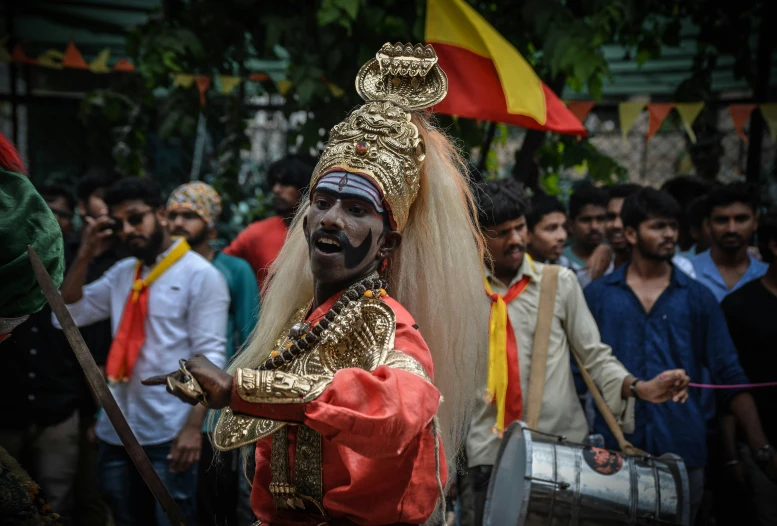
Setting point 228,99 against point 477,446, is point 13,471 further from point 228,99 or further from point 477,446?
point 228,99

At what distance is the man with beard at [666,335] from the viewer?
4977mm

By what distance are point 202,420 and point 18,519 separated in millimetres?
2386

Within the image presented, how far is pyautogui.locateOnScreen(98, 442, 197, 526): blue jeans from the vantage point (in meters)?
5.03

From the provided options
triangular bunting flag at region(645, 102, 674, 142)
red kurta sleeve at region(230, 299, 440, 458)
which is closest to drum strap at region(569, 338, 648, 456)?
red kurta sleeve at region(230, 299, 440, 458)

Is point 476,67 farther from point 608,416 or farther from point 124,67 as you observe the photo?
point 124,67

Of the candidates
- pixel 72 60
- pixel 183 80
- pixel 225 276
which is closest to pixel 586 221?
pixel 225 276

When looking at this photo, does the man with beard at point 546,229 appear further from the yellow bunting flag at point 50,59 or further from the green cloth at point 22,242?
the yellow bunting flag at point 50,59

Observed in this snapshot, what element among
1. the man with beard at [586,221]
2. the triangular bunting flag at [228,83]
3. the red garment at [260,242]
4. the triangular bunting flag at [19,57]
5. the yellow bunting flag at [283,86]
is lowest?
the red garment at [260,242]

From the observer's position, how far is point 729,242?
607 centimetres

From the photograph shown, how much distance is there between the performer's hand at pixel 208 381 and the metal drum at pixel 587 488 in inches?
89.0

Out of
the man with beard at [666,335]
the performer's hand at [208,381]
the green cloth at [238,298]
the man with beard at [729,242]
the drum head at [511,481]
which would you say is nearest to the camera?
the performer's hand at [208,381]

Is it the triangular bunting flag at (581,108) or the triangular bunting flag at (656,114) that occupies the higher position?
the triangular bunting flag at (581,108)

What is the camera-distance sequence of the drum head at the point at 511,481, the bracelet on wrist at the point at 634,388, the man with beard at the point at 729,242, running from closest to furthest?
the drum head at the point at 511,481, the bracelet on wrist at the point at 634,388, the man with beard at the point at 729,242

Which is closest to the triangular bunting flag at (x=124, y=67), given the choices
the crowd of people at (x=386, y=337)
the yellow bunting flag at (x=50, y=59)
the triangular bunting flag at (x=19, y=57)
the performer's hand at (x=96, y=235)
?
the yellow bunting flag at (x=50, y=59)
